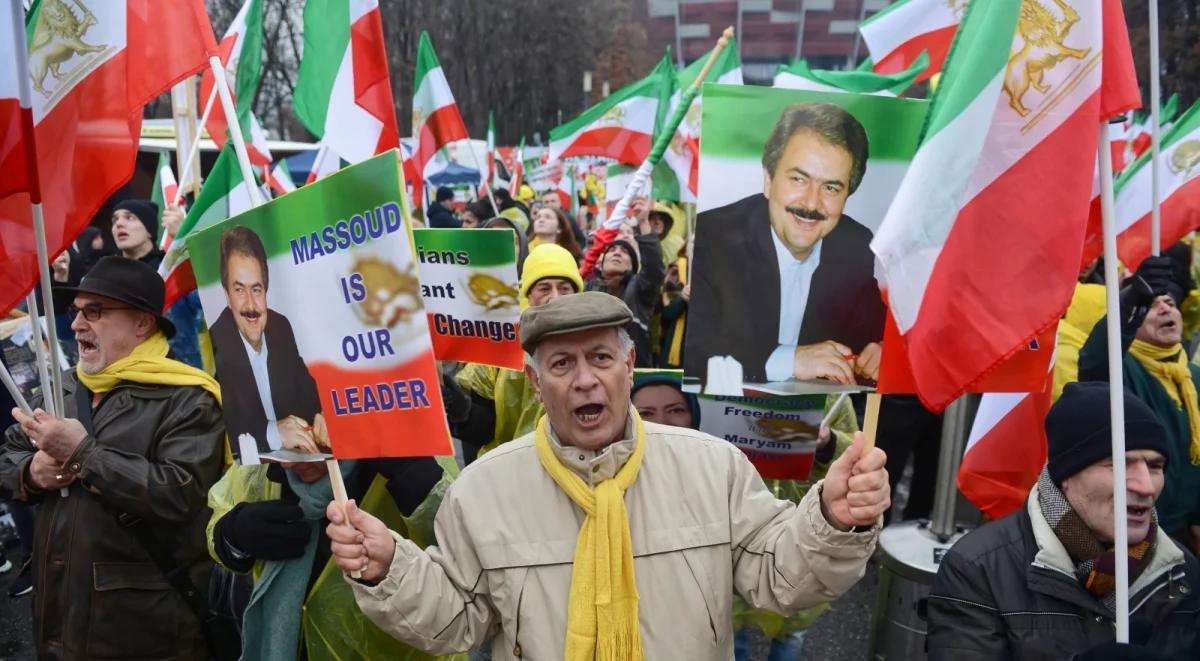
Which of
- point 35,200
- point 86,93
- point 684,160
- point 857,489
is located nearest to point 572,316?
point 857,489

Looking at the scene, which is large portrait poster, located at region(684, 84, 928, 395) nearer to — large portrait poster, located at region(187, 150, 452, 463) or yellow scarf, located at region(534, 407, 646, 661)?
yellow scarf, located at region(534, 407, 646, 661)

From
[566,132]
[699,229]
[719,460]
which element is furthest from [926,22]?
[719,460]

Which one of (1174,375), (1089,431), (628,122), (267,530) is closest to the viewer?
(1089,431)

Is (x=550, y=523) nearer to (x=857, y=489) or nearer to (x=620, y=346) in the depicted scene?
(x=620, y=346)

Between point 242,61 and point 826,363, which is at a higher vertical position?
point 242,61

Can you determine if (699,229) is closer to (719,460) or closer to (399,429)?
(719,460)

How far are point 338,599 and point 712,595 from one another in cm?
127

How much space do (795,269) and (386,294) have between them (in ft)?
3.33

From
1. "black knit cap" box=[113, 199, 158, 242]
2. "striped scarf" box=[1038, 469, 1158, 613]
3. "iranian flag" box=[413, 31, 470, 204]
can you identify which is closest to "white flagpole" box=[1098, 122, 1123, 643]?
"striped scarf" box=[1038, 469, 1158, 613]

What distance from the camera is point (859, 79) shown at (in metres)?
7.14

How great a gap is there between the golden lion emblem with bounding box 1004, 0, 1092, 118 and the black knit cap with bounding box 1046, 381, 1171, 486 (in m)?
0.77

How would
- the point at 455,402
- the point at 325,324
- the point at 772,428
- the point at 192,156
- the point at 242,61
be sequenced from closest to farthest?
the point at 325,324 < the point at 772,428 < the point at 455,402 < the point at 192,156 < the point at 242,61

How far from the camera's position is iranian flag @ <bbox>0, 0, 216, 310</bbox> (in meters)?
3.07

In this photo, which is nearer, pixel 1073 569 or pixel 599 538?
pixel 599 538
